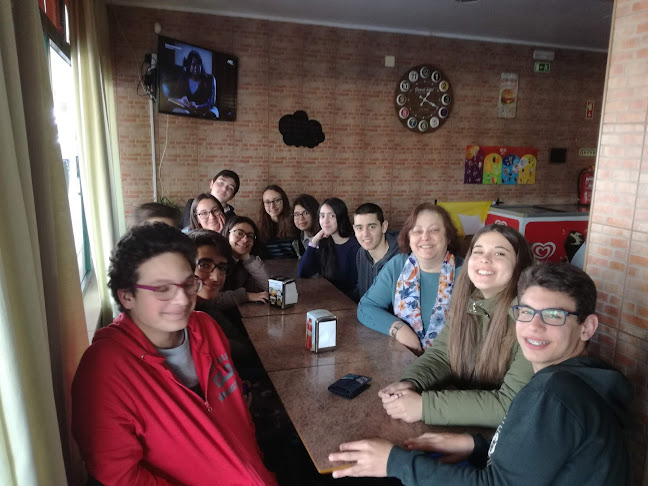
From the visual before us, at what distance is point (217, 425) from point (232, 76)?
591cm

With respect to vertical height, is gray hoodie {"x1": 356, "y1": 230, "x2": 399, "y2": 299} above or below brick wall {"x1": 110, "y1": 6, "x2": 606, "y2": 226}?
below

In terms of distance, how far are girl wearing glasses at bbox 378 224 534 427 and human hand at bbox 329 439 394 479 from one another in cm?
24

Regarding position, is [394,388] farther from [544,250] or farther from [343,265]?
[544,250]

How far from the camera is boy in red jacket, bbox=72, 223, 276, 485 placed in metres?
1.44

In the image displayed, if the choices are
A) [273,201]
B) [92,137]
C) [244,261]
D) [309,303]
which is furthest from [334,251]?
[92,137]

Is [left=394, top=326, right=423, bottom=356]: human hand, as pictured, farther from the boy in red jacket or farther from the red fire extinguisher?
the red fire extinguisher

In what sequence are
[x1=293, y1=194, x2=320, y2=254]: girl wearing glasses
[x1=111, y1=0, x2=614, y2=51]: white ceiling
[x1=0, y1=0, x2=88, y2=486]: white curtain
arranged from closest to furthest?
[x1=0, y1=0, x2=88, y2=486]: white curtain → [x1=293, y1=194, x2=320, y2=254]: girl wearing glasses → [x1=111, y1=0, x2=614, y2=51]: white ceiling

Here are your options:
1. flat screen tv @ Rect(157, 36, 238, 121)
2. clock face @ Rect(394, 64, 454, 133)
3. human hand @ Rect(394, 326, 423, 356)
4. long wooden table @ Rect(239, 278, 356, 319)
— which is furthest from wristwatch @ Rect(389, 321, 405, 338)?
clock face @ Rect(394, 64, 454, 133)

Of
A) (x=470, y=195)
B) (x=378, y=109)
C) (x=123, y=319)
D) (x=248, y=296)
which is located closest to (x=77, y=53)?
(x=248, y=296)

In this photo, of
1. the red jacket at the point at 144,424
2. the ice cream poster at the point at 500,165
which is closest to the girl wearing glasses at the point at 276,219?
the red jacket at the point at 144,424

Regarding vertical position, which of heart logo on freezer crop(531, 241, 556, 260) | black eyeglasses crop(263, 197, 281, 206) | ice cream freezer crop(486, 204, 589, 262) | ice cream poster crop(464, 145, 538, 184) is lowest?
heart logo on freezer crop(531, 241, 556, 260)

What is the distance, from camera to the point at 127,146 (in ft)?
21.1

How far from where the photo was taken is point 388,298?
9.45ft

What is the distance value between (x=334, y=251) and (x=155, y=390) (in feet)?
8.76
